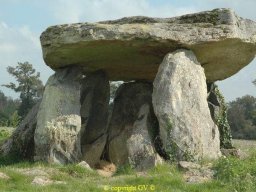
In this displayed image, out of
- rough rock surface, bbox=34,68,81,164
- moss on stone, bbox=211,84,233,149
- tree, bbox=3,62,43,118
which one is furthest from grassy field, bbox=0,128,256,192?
tree, bbox=3,62,43,118

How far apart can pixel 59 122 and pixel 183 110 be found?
4073 millimetres

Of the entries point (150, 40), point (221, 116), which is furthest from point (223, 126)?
point (150, 40)

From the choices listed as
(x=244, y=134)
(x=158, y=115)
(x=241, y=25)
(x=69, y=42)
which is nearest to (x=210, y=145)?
(x=158, y=115)

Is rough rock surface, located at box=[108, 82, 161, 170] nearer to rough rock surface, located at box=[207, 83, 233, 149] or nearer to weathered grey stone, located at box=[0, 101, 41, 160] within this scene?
rough rock surface, located at box=[207, 83, 233, 149]

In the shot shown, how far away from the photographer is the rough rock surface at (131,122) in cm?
1672

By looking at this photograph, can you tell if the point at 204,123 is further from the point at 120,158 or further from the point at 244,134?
the point at 244,134

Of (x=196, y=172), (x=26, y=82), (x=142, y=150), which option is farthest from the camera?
(x=26, y=82)

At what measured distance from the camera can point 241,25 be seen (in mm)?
18000

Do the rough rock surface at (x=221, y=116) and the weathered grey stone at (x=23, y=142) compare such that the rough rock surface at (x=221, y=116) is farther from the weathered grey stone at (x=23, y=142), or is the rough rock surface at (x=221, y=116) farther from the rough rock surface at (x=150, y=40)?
the weathered grey stone at (x=23, y=142)

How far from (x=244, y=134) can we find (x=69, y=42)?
3659 cm

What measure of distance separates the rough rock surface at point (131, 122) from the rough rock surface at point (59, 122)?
6.15 ft

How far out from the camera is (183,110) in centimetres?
1639

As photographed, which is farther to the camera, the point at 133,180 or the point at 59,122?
the point at 59,122

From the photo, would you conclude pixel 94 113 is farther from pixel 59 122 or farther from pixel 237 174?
pixel 237 174
